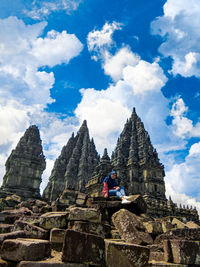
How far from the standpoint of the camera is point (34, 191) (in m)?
22.6

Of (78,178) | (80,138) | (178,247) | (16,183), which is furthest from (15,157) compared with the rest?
(80,138)

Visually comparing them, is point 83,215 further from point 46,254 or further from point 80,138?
point 80,138

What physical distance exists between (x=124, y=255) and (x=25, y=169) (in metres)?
22.4

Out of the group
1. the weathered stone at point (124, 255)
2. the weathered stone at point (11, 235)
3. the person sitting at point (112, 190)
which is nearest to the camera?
the weathered stone at point (124, 255)

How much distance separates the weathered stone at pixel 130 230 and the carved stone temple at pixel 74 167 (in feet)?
110

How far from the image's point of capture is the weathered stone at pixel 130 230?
4.05m

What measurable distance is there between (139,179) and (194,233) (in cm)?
3029

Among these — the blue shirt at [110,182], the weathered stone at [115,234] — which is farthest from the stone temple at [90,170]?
the weathered stone at [115,234]

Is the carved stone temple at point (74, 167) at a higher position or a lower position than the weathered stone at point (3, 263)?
higher

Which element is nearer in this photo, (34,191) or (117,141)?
(34,191)

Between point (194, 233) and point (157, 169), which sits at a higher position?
point (157, 169)

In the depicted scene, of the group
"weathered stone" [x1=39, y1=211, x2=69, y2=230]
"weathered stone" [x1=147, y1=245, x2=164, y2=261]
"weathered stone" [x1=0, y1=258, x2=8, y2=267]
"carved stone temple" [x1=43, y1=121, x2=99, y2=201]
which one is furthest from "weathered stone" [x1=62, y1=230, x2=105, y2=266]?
"carved stone temple" [x1=43, y1=121, x2=99, y2=201]

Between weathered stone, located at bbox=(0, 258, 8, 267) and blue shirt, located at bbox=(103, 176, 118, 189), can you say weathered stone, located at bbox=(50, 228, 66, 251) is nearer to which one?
weathered stone, located at bbox=(0, 258, 8, 267)

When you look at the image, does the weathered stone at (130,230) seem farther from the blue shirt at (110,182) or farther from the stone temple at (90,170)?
the stone temple at (90,170)
